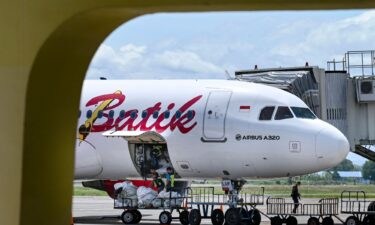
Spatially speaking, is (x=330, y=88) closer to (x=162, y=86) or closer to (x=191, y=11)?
(x=162, y=86)

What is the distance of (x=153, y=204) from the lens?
1912cm

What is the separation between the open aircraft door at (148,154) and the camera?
18578 mm

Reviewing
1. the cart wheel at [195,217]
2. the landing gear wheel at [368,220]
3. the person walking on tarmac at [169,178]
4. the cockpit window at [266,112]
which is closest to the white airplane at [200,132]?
the cockpit window at [266,112]

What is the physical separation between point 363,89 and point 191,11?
666 inches

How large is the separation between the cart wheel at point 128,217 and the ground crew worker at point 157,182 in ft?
4.66

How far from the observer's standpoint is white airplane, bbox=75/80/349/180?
17.2m

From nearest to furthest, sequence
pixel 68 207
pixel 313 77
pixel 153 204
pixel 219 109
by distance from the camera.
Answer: pixel 68 207 → pixel 219 109 → pixel 153 204 → pixel 313 77

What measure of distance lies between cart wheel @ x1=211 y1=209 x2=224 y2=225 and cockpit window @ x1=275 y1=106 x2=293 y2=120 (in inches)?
108

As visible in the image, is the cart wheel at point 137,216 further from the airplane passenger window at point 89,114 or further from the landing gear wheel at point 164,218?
the airplane passenger window at point 89,114

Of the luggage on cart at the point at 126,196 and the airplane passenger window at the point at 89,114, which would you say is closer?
the airplane passenger window at the point at 89,114

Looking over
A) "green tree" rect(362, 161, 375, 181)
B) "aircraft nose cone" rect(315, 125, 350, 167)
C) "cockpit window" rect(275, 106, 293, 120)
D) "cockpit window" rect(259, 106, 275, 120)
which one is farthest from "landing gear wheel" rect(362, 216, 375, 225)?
"green tree" rect(362, 161, 375, 181)

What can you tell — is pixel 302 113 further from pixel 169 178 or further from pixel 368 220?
pixel 169 178

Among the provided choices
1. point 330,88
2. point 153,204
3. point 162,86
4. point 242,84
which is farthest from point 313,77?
point 153,204

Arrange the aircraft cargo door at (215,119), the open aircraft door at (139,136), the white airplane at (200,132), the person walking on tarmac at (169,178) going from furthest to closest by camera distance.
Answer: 1. the person walking on tarmac at (169,178)
2. the open aircraft door at (139,136)
3. the aircraft cargo door at (215,119)
4. the white airplane at (200,132)
